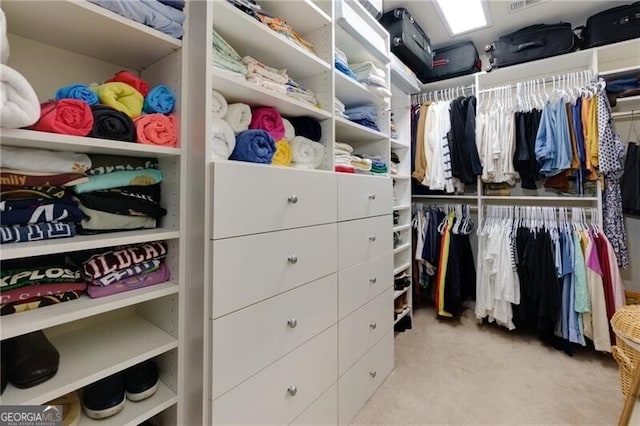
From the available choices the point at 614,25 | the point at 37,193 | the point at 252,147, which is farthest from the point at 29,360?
the point at 614,25

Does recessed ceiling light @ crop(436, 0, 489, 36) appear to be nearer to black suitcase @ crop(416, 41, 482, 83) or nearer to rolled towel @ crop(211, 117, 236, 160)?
black suitcase @ crop(416, 41, 482, 83)

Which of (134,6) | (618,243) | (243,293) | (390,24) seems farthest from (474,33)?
(243,293)

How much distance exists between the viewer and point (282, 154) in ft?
4.30

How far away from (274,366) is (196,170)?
77 centimetres

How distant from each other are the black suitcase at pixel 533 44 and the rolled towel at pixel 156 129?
2.79m

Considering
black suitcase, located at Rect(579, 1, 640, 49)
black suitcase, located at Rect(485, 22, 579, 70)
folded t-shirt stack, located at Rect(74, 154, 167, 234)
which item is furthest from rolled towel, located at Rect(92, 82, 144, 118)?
black suitcase, located at Rect(579, 1, 640, 49)

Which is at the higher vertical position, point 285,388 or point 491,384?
point 285,388

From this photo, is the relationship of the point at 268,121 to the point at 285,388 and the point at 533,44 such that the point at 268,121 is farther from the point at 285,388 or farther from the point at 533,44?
the point at 533,44

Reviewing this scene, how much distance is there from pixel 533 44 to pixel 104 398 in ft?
11.3

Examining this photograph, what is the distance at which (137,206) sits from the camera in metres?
0.95

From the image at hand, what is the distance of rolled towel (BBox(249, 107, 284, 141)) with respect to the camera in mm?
1251

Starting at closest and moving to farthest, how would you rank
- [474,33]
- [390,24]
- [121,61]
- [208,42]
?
[208,42], [121,61], [390,24], [474,33]

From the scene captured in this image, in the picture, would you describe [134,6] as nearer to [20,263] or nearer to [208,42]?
[208,42]

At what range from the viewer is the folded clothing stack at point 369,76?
1.80m
